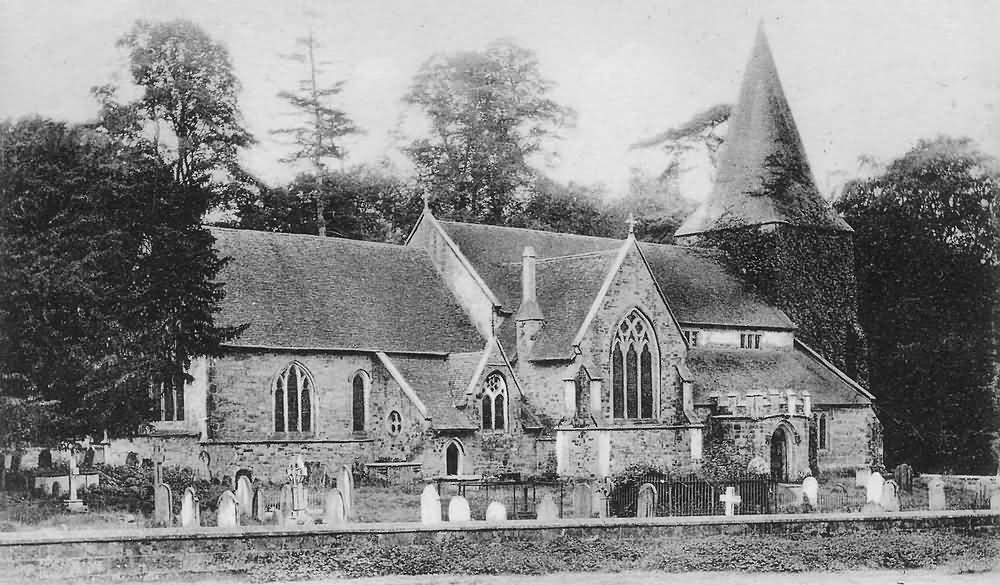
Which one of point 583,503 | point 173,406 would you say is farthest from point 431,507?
point 173,406

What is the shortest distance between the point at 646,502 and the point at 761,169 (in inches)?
1045

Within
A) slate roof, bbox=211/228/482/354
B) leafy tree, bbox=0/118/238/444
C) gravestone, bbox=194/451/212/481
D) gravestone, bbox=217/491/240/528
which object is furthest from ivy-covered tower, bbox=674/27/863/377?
gravestone, bbox=217/491/240/528

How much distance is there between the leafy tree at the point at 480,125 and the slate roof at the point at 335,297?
12837 mm

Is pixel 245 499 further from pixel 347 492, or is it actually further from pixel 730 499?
pixel 730 499

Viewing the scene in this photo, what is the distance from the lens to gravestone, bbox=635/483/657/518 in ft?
85.1

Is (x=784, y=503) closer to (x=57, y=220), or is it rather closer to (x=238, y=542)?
(x=238, y=542)

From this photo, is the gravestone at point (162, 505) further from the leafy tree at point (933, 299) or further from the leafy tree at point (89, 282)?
the leafy tree at point (933, 299)

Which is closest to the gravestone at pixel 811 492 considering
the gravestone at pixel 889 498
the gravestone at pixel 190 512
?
the gravestone at pixel 889 498

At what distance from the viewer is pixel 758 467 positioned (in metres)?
39.1

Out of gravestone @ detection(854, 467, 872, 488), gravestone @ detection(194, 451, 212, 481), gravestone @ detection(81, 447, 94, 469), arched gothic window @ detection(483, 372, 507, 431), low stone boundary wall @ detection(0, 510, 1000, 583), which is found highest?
arched gothic window @ detection(483, 372, 507, 431)

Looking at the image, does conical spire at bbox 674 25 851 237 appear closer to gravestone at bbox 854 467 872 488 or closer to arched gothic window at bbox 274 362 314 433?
gravestone at bbox 854 467 872 488

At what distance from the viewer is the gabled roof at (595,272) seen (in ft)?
133

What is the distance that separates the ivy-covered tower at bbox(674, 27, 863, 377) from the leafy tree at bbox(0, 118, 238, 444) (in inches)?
1092

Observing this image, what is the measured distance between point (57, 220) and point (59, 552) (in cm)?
866
